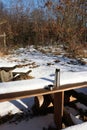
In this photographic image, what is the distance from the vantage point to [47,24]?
13.2m

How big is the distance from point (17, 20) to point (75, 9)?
4.52 metres

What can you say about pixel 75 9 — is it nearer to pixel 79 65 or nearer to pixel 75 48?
pixel 75 48

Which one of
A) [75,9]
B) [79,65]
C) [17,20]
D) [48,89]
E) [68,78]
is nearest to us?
[48,89]

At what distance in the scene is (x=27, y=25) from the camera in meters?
14.6

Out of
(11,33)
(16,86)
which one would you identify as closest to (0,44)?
(11,33)

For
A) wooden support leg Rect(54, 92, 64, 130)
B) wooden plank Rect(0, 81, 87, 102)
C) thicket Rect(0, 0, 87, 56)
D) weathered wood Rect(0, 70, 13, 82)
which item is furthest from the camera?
thicket Rect(0, 0, 87, 56)

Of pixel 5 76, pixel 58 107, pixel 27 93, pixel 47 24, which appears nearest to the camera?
pixel 27 93

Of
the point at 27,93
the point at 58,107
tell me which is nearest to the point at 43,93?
the point at 27,93

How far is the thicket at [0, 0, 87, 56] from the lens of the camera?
1176cm

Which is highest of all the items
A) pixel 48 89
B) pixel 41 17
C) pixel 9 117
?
pixel 41 17

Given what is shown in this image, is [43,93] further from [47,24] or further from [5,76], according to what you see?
[47,24]

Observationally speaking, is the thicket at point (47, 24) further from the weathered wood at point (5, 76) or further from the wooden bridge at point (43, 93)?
the wooden bridge at point (43, 93)

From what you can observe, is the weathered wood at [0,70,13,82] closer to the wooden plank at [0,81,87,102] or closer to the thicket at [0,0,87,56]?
the wooden plank at [0,81,87,102]

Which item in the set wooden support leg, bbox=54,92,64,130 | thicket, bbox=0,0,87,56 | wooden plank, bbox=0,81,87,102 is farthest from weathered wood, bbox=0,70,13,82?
thicket, bbox=0,0,87,56
